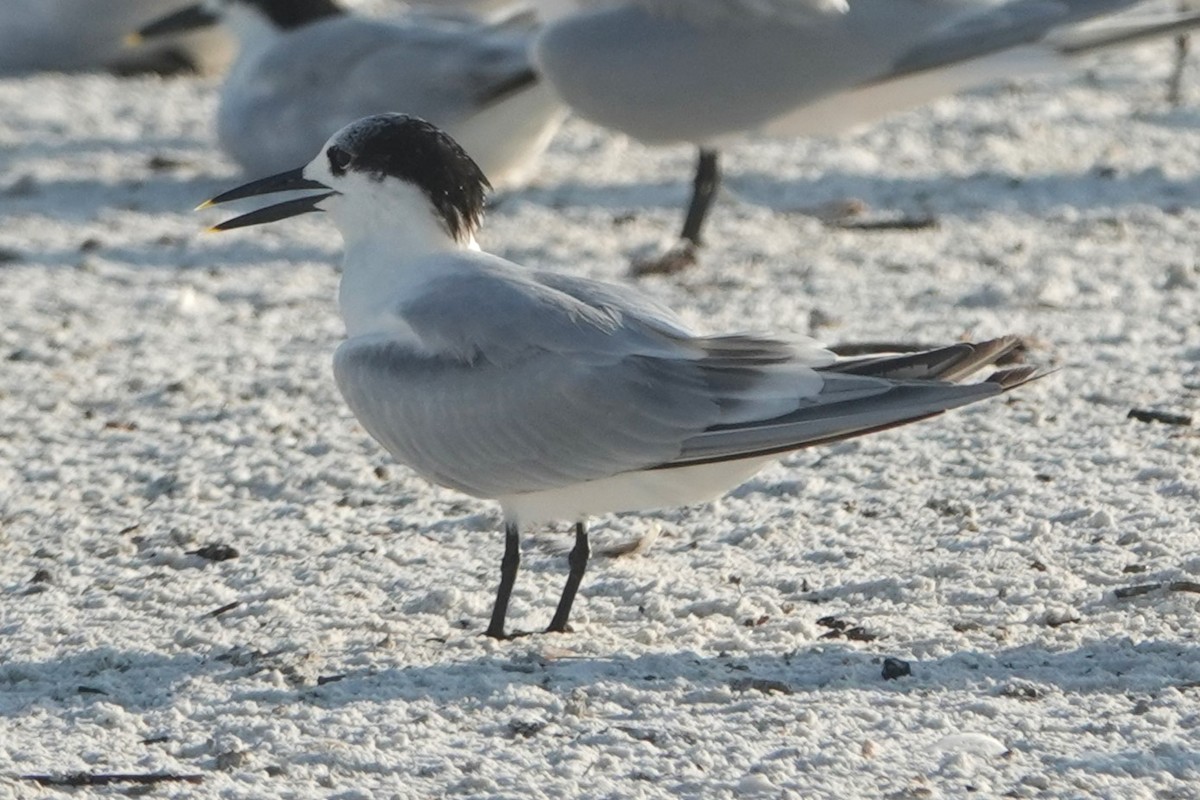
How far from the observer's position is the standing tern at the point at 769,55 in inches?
240

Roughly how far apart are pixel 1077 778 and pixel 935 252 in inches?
131

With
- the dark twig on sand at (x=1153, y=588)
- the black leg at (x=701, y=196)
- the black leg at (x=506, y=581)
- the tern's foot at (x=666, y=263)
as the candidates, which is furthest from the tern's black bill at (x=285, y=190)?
the black leg at (x=701, y=196)

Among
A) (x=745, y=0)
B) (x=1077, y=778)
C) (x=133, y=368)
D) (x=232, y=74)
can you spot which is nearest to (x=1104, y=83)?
(x=745, y=0)

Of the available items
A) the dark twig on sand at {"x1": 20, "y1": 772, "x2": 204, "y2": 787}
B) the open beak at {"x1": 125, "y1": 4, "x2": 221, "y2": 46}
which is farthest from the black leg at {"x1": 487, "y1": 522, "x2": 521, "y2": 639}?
the open beak at {"x1": 125, "y1": 4, "x2": 221, "y2": 46}

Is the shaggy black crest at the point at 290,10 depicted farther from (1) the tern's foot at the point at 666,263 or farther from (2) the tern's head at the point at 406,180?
(2) the tern's head at the point at 406,180

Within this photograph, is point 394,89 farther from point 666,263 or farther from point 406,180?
point 406,180

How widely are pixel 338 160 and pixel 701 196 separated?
7.86 ft

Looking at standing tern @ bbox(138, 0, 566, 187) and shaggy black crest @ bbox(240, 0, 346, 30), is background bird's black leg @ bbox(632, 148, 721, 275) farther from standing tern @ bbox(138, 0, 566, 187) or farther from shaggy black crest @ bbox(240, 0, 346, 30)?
shaggy black crest @ bbox(240, 0, 346, 30)

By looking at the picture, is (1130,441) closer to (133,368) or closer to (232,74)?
(133,368)

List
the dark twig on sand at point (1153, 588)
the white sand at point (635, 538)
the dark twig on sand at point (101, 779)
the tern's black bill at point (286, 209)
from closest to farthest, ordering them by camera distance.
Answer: the dark twig on sand at point (101, 779) → the white sand at point (635, 538) → the dark twig on sand at point (1153, 588) → the tern's black bill at point (286, 209)

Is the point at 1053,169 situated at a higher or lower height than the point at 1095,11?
lower

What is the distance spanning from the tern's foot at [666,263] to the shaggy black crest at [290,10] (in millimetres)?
1802

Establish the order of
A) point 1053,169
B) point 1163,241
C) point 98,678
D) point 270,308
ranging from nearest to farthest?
1. point 98,678
2. point 270,308
3. point 1163,241
4. point 1053,169

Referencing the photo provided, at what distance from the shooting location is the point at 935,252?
6137mm
